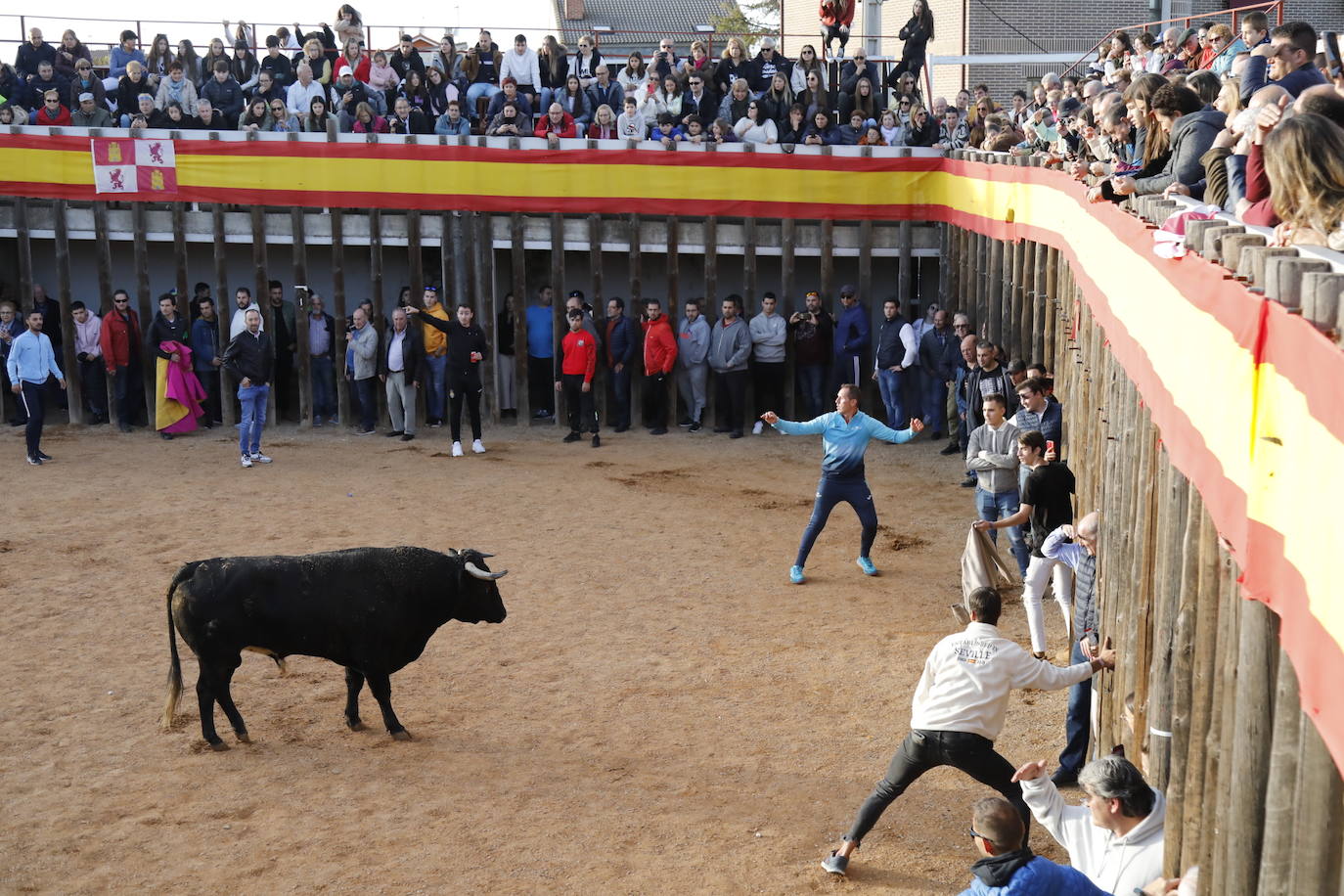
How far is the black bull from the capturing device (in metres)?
9.30

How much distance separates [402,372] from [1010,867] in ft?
50.9

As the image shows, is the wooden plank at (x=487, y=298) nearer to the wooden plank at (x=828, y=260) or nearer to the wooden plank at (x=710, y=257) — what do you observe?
the wooden plank at (x=710, y=257)

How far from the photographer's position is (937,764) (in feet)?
24.0

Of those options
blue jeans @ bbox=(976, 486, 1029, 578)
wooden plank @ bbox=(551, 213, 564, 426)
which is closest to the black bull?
blue jeans @ bbox=(976, 486, 1029, 578)

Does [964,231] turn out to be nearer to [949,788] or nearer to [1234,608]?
[949,788]

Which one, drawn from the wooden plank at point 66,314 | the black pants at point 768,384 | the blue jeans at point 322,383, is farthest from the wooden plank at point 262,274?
the black pants at point 768,384

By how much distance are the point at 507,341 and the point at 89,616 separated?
9746mm

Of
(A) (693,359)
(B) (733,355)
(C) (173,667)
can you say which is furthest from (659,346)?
(C) (173,667)

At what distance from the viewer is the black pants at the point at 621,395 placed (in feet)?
66.2

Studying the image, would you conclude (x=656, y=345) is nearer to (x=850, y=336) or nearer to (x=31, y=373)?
(x=850, y=336)

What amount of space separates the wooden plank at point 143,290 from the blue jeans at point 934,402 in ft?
35.0

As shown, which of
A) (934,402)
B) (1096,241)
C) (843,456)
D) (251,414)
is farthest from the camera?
(934,402)

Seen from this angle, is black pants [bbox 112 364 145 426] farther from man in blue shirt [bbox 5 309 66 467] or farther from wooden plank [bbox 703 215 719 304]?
wooden plank [bbox 703 215 719 304]

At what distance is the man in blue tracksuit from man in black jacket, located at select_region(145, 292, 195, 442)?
8884mm
